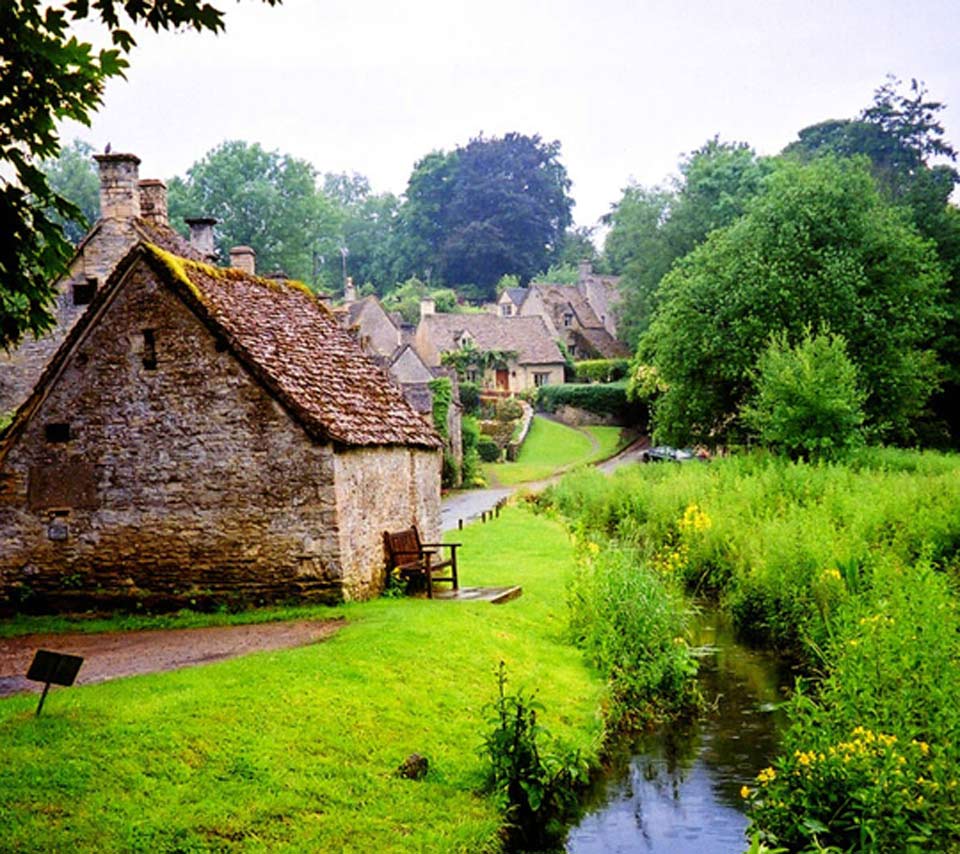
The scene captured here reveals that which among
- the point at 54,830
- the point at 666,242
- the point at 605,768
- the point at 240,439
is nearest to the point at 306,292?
the point at 240,439

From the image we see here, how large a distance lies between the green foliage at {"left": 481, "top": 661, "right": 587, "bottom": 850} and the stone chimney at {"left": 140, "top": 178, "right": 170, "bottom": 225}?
20.3m

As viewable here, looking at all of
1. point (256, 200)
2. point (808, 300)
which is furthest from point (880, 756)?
point (256, 200)

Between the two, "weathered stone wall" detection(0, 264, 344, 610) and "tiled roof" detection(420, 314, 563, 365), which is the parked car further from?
"weathered stone wall" detection(0, 264, 344, 610)

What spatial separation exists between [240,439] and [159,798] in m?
8.07

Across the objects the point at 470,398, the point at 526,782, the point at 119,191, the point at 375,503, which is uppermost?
the point at 119,191

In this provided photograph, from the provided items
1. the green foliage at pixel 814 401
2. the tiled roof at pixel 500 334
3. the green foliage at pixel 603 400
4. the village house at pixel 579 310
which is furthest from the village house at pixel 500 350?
the green foliage at pixel 814 401

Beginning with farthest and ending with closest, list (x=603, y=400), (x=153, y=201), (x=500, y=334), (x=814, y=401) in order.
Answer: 1. (x=500, y=334)
2. (x=603, y=400)
3. (x=814, y=401)
4. (x=153, y=201)

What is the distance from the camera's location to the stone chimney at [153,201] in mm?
26312

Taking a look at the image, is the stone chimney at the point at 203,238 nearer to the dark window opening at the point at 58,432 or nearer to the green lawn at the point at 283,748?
the dark window opening at the point at 58,432

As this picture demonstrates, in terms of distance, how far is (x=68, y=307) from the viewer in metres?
25.3

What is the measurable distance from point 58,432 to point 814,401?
23.7 meters

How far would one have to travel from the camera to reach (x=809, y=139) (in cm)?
7756

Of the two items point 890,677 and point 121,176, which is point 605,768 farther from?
point 121,176

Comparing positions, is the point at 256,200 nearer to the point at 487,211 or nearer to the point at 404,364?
the point at 487,211
